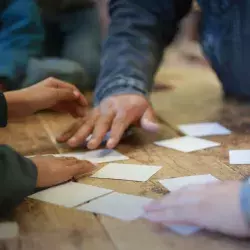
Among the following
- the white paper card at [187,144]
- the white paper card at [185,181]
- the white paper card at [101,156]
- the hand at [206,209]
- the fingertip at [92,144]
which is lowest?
the white paper card at [187,144]

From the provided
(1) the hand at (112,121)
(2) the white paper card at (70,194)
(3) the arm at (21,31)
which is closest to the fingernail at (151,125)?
(1) the hand at (112,121)

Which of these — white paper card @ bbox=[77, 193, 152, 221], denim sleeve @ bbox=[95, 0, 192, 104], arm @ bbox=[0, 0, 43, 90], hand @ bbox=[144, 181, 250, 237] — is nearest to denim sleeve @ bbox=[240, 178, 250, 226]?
hand @ bbox=[144, 181, 250, 237]

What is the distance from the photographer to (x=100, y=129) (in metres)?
0.98

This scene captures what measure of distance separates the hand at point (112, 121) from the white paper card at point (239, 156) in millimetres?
155

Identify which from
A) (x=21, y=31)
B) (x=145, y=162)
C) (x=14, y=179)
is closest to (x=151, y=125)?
(x=145, y=162)

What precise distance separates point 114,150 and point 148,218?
1.08 ft

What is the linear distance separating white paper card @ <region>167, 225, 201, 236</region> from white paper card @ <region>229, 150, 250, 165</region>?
0.28m

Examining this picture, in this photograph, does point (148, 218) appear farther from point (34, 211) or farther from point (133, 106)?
point (133, 106)

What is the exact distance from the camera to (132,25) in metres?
1.27

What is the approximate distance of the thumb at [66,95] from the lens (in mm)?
1031

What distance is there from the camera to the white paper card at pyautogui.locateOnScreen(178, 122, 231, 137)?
1.09m

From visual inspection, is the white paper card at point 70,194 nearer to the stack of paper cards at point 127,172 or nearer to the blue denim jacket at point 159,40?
the stack of paper cards at point 127,172

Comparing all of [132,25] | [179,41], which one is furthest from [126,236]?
[179,41]

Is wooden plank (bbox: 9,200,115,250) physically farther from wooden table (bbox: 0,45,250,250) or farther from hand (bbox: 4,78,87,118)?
hand (bbox: 4,78,87,118)
